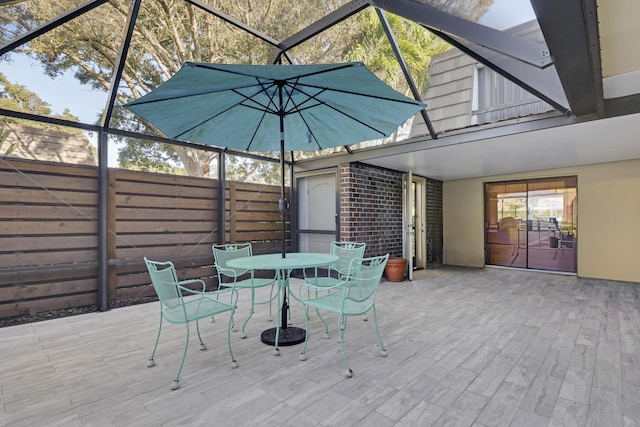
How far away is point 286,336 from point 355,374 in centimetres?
83

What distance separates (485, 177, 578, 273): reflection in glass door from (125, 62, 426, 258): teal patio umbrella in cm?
547

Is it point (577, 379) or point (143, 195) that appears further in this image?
point (143, 195)

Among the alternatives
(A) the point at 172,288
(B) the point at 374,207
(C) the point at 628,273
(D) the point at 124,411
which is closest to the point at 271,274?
(B) the point at 374,207

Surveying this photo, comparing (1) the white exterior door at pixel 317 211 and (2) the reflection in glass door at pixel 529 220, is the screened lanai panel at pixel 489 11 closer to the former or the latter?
(1) the white exterior door at pixel 317 211

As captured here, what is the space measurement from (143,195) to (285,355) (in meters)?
3.05

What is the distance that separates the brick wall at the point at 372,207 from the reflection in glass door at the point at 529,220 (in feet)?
8.15

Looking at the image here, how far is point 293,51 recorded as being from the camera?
418 cm

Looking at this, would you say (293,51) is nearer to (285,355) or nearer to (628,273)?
(285,355)

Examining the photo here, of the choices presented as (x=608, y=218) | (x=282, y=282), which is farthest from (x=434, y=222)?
(x=282, y=282)

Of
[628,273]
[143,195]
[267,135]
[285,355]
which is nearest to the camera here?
[285,355]

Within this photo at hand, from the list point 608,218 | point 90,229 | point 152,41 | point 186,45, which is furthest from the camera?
point 608,218

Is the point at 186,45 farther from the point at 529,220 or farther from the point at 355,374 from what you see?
the point at 529,220

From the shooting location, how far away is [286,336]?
2.78 m

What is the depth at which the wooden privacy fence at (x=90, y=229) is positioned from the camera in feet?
10.8
